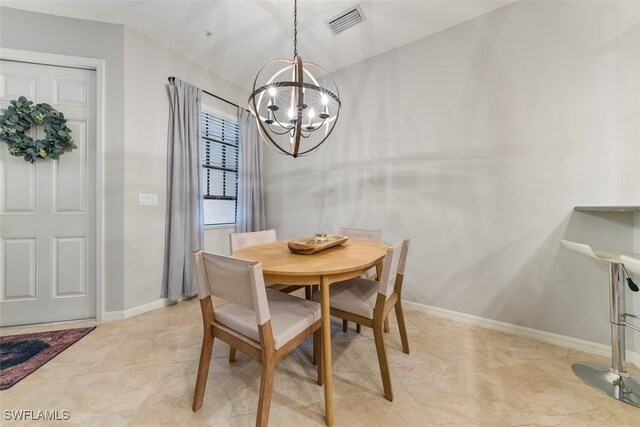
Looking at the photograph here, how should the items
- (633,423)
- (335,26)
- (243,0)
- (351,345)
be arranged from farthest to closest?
(335,26) < (243,0) < (351,345) < (633,423)

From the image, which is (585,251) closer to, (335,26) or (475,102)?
(475,102)

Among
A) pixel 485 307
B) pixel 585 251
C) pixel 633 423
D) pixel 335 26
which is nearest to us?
pixel 633 423

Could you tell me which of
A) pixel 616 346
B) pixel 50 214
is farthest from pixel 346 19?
pixel 50 214

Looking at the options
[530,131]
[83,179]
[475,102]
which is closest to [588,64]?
[530,131]

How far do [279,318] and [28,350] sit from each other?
211 centimetres

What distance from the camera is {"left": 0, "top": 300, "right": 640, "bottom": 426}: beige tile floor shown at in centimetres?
121

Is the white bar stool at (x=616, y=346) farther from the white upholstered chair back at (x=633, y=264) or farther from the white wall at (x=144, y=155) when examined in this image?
the white wall at (x=144, y=155)

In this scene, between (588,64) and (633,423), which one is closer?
(633,423)

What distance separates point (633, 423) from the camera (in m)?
1.17

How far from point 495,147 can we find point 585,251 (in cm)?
105

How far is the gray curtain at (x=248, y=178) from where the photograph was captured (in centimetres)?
335

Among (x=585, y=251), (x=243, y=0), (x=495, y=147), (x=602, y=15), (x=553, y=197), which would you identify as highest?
(x=243, y=0)

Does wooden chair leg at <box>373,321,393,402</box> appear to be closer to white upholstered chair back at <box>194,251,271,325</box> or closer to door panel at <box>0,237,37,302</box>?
white upholstered chair back at <box>194,251,271,325</box>

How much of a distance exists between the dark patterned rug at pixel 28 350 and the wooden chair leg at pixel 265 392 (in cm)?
167
